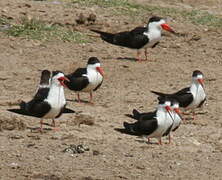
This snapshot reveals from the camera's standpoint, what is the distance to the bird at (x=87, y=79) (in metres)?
14.7

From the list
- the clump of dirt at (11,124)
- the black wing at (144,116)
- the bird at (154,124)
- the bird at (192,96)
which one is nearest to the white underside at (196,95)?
the bird at (192,96)

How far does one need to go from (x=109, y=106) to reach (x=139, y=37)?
4137 millimetres

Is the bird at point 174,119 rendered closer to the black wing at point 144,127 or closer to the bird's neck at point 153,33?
the black wing at point 144,127

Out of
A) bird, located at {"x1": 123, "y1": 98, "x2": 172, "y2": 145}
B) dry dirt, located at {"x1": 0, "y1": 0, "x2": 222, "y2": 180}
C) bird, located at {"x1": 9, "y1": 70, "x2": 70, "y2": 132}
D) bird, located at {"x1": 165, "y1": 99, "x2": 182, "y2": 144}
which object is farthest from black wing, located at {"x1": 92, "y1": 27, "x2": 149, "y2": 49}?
bird, located at {"x1": 123, "y1": 98, "x2": 172, "y2": 145}

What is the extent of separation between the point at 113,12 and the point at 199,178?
36.2 feet

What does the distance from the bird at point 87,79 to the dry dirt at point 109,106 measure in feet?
0.87

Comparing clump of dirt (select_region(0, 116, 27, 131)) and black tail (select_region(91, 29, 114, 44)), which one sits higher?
black tail (select_region(91, 29, 114, 44))

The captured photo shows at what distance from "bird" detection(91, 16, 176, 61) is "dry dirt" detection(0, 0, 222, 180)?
12.0 inches

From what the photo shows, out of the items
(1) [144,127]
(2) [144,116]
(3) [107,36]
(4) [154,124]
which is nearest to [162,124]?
(4) [154,124]

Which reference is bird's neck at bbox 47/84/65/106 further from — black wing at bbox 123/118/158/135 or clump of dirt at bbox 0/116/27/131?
black wing at bbox 123/118/158/135

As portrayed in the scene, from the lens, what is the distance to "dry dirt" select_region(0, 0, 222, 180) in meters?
10.8

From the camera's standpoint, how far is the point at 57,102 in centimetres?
1242

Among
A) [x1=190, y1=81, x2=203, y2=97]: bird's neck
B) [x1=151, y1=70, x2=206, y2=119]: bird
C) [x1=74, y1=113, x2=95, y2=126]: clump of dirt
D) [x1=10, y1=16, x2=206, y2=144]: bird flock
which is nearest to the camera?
[x1=10, y1=16, x2=206, y2=144]: bird flock

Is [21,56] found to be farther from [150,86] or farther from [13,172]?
[13,172]
